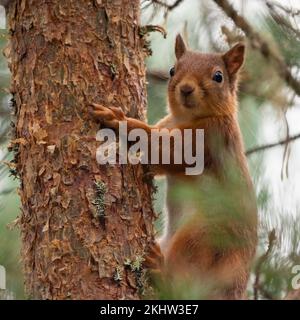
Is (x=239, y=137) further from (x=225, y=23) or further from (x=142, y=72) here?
(x=142, y=72)

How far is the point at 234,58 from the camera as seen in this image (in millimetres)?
3385

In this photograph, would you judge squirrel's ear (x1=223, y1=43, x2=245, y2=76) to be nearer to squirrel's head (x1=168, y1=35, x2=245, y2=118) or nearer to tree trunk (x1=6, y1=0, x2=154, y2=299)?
squirrel's head (x1=168, y1=35, x2=245, y2=118)

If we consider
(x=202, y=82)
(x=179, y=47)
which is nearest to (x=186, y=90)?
(x=202, y=82)

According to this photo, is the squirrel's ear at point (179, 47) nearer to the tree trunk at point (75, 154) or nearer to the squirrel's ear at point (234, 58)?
the squirrel's ear at point (234, 58)

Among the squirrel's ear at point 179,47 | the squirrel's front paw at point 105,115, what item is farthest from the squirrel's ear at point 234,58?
the squirrel's front paw at point 105,115

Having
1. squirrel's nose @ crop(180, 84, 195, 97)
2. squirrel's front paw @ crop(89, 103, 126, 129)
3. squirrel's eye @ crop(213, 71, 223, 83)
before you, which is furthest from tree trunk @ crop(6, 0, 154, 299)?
squirrel's eye @ crop(213, 71, 223, 83)

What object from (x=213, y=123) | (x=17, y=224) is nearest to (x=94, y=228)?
(x=17, y=224)

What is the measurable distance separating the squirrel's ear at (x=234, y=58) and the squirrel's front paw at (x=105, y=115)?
3.09ft

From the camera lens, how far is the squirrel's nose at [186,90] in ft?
10.6

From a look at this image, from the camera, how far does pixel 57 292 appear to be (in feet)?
7.97

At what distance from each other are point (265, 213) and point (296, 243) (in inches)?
5.3

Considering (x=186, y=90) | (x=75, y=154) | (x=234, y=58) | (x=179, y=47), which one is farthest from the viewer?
(x=179, y=47)

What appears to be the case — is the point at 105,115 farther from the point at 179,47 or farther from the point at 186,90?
the point at 179,47

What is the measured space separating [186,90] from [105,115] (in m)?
0.79
